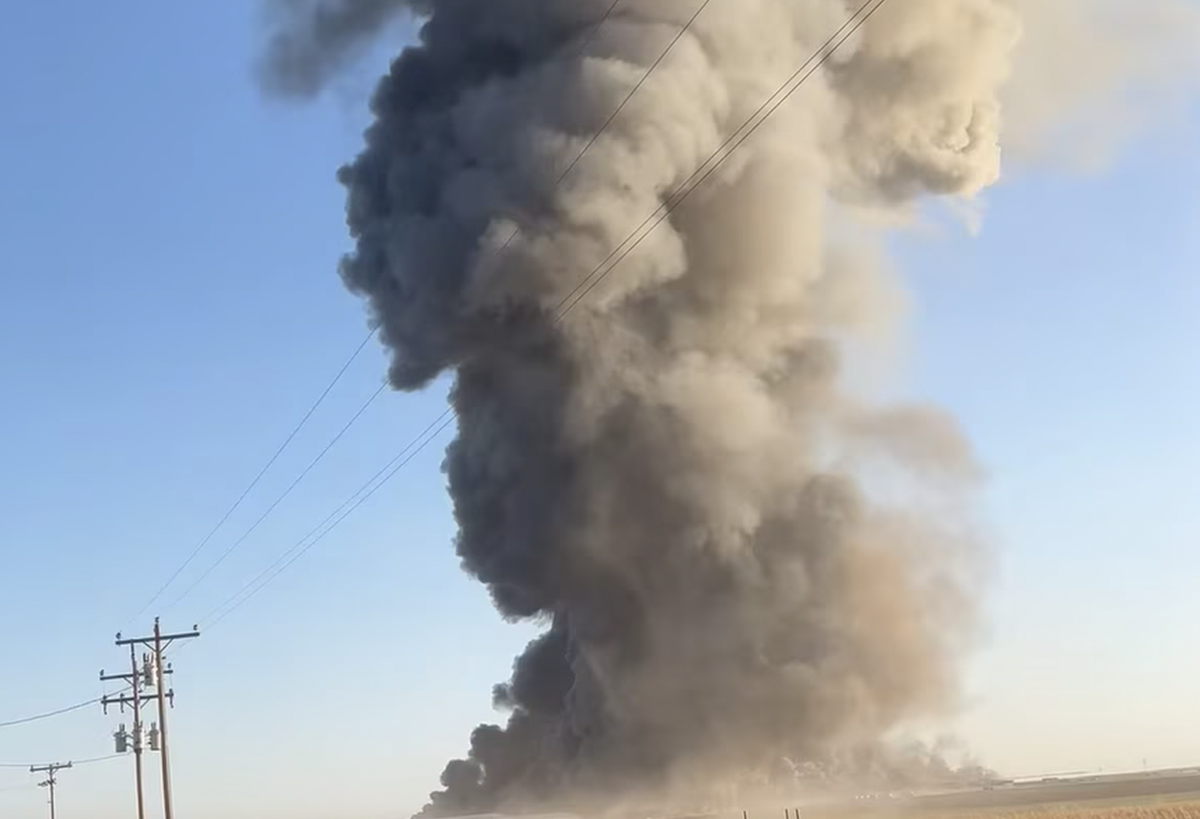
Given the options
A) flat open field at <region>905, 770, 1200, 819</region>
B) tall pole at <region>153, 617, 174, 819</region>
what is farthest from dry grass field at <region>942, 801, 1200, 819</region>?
tall pole at <region>153, 617, 174, 819</region>

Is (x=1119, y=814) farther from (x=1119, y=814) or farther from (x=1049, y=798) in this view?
(x=1049, y=798)

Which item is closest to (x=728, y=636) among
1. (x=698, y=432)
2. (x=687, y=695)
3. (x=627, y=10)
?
(x=687, y=695)

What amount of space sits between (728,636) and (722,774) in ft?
27.0

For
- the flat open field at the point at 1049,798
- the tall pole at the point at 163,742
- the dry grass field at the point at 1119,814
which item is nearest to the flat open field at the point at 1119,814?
the dry grass field at the point at 1119,814

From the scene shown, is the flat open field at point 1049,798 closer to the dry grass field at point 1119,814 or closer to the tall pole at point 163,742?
the dry grass field at point 1119,814

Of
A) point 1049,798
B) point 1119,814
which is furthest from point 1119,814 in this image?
point 1049,798

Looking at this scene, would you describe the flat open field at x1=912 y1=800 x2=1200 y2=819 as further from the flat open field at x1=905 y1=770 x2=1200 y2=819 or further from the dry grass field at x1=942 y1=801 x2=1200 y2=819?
the flat open field at x1=905 y1=770 x2=1200 y2=819

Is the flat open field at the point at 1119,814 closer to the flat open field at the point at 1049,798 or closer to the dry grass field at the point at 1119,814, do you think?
the dry grass field at the point at 1119,814

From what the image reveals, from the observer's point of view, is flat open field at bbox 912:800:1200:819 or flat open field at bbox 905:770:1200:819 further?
flat open field at bbox 905:770:1200:819

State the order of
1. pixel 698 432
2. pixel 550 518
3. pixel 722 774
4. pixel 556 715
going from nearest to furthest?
pixel 698 432 < pixel 550 518 < pixel 722 774 < pixel 556 715

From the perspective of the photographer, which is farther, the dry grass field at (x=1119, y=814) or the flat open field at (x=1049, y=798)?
the flat open field at (x=1049, y=798)

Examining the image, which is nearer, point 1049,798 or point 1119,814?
point 1119,814

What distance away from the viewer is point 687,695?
41.8 meters

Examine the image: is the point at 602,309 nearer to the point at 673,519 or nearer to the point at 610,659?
the point at 673,519
